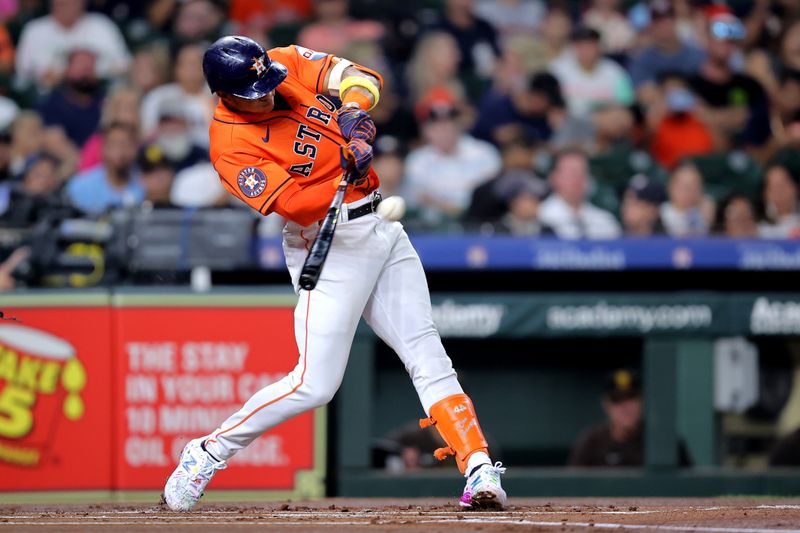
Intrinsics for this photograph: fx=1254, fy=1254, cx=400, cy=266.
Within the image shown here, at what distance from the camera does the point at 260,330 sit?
6676 mm

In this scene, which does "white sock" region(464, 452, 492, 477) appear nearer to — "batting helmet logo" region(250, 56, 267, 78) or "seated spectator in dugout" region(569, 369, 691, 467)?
"batting helmet logo" region(250, 56, 267, 78)

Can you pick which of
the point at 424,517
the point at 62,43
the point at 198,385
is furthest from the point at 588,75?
the point at 424,517

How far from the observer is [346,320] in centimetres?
448

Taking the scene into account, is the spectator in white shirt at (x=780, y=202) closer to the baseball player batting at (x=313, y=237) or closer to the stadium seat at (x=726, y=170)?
the stadium seat at (x=726, y=170)

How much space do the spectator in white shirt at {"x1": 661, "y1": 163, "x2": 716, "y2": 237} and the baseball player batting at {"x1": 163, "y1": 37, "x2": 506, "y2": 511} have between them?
12.0ft

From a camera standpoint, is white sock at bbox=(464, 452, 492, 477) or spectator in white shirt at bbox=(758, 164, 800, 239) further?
spectator in white shirt at bbox=(758, 164, 800, 239)

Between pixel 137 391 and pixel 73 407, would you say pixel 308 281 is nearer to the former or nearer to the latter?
pixel 137 391

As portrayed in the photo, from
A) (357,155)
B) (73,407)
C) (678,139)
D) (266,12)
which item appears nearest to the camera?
(357,155)

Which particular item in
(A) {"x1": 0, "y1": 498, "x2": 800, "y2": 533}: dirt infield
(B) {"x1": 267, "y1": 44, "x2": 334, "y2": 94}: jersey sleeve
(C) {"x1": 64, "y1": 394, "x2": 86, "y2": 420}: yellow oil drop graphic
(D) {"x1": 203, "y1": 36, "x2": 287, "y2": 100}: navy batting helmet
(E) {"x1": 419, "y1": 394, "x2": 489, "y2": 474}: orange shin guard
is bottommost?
(A) {"x1": 0, "y1": 498, "x2": 800, "y2": 533}: dirt infield

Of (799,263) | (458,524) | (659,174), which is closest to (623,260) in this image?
(799,263)

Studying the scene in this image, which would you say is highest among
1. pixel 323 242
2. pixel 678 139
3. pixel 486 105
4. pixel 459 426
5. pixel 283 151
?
pixel 486 105

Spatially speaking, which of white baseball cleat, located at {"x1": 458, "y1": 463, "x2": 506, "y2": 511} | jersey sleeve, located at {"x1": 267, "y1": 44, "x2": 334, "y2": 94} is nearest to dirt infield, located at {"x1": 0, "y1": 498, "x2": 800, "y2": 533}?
white baseball cleat, located at {"x1": 458, "y1": 463, "x2": 506, "y2": 511}

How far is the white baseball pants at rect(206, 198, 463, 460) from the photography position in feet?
14.7

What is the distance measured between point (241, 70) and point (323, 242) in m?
0.66
